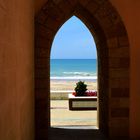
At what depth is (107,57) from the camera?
5.47 m

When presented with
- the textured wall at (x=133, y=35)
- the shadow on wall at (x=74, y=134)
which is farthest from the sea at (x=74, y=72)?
the textured wall at (x=133, y=35)

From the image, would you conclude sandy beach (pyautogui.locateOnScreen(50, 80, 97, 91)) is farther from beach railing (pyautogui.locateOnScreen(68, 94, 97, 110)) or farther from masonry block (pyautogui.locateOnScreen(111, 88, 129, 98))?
masonry block (pyautogui.locateOnScreen(111, 88, 129, 98))

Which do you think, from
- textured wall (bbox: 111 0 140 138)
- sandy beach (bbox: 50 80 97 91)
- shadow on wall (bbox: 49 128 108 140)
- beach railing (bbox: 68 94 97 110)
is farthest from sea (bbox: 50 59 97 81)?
textured wall (bbox: 111 0 140 138)

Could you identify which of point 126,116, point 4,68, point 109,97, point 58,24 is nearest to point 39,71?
point 58,24

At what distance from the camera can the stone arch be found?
518 centimetres

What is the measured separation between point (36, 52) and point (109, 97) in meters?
1.34

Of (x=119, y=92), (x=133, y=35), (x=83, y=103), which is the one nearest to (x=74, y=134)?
(x=119, y=92)

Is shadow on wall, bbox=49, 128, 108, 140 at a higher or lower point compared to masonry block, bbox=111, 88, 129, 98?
lower

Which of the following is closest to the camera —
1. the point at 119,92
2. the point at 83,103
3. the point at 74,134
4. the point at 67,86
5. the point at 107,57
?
the point at 119,92

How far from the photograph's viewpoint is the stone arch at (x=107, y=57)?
518cm

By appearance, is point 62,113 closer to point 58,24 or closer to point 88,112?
point 88,112

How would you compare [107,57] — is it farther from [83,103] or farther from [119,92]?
[83,103]

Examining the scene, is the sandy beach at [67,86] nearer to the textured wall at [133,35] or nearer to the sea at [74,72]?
the sea at [74,72]

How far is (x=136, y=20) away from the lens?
5395mm
